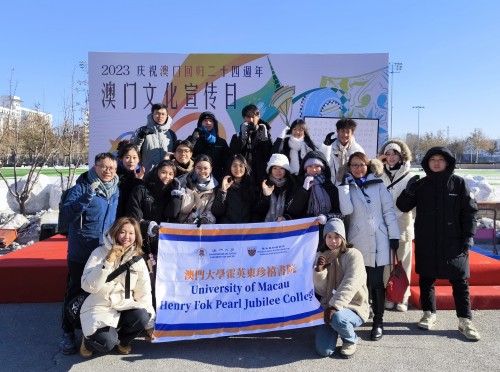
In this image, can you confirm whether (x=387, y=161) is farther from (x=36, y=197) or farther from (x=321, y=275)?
(x=36, y=197)

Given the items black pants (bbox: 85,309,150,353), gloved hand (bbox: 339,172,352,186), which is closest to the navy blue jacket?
black pants (bbox: 85,309,150,353)

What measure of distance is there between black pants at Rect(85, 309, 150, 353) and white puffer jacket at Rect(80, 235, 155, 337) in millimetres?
41

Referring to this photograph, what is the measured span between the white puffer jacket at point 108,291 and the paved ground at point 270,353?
302 millimetres

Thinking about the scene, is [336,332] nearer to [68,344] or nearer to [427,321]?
[427,321]

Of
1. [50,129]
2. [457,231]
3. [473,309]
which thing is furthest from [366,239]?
[50,129]

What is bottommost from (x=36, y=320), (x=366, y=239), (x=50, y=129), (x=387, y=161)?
(x=36, y=320)

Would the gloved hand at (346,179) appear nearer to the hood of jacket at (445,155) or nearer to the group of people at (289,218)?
the group of people at (289,218)

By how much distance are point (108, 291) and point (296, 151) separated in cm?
270

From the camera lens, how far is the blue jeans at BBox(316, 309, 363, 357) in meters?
3.62

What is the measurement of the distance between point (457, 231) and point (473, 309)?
4.14 ft

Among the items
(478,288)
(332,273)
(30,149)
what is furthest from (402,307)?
(30,149)

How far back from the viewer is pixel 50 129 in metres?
17.8

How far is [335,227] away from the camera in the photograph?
12.5 ft

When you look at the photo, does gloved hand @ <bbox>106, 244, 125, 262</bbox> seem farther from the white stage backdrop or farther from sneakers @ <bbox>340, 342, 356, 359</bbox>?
the white stage backdrop
